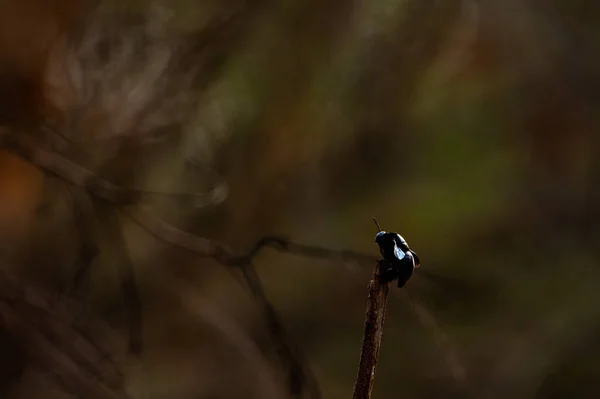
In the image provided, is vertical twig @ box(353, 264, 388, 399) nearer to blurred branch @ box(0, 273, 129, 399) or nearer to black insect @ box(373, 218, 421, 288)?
black insect @ box(373, 218, 421, 288)

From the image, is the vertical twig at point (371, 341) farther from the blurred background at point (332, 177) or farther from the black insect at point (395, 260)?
the blurred background at point (332, 177)

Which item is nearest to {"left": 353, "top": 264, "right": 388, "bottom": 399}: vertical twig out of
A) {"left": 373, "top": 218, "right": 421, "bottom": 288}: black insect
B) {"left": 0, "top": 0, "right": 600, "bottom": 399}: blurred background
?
{"left": 373, "top": 218, "right": 421, "bottom": 288}: black insect

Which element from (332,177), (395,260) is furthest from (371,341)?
(332,177)

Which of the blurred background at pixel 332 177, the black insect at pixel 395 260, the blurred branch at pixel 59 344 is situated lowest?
the black insect at pixel 395 260

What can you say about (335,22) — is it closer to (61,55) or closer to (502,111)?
(502,111)

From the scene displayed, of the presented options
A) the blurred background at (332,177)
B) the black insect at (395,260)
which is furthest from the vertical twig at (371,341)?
the blurred background at (332,177)

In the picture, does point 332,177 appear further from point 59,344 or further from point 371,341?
point 371,341
